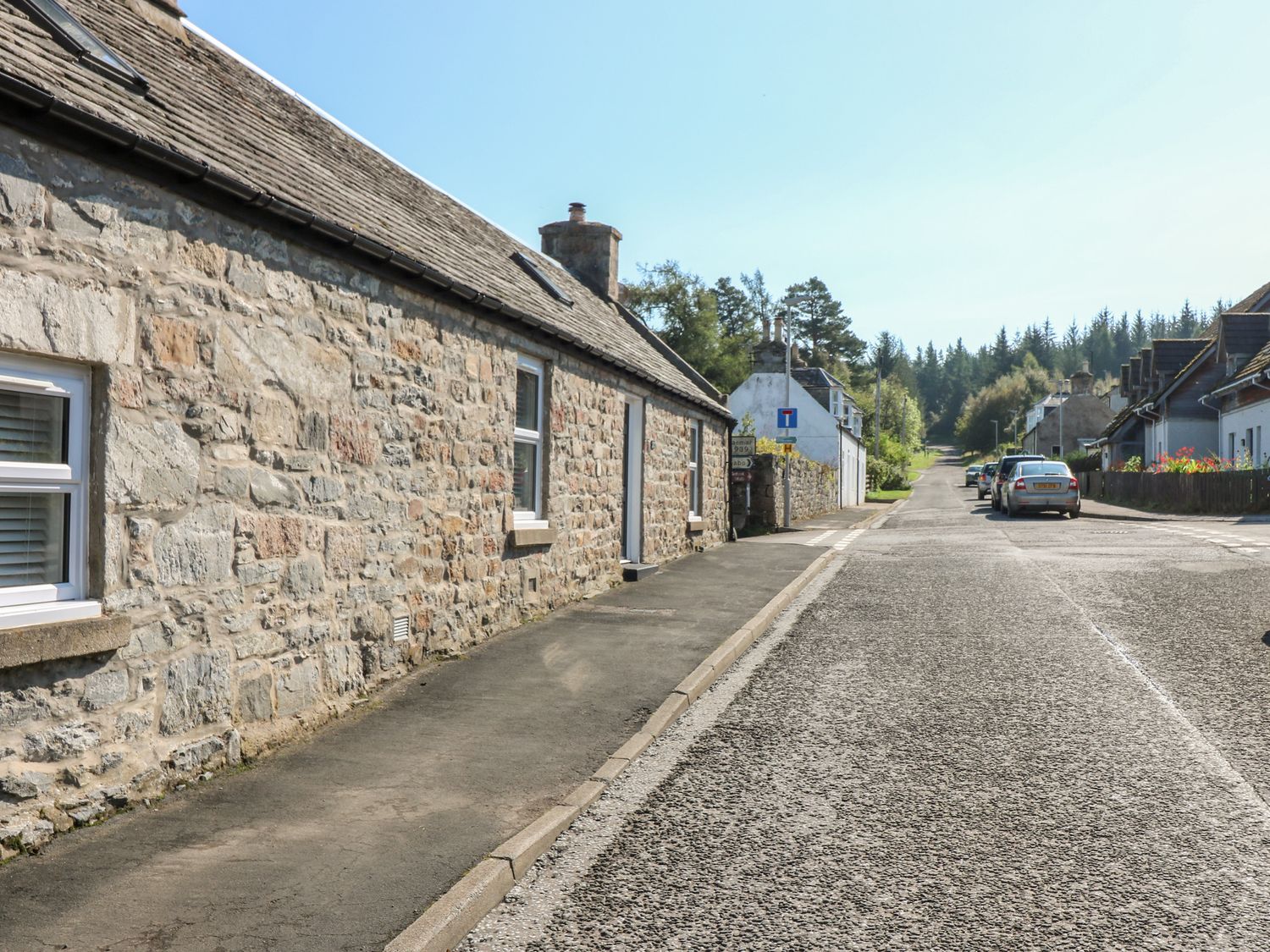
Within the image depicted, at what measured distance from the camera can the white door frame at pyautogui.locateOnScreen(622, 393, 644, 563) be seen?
46.6 feet

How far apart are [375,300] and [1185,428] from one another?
135 ft

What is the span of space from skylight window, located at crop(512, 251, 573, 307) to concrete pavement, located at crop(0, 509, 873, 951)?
6.08 meters

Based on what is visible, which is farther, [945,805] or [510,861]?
[945,805]

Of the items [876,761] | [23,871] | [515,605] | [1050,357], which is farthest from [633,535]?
[1050,357]

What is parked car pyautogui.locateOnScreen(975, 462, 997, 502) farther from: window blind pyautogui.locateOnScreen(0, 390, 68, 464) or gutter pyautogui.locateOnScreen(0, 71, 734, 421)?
window blind pyautogui.locateOnScreen(0, 390, 68, 464)

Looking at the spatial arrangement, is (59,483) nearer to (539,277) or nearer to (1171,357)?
(539,277)

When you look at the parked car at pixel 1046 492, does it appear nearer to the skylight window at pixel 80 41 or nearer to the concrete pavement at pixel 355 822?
the concrete pavement at pixel 355 822

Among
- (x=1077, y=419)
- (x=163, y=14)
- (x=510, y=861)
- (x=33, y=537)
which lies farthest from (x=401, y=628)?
(x=1077, y=419)

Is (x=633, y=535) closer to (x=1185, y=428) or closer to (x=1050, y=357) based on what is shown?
(x=1185, y=428)

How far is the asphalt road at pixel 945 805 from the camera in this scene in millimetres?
3793

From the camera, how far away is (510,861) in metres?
4.22

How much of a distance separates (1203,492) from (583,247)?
2094 cm

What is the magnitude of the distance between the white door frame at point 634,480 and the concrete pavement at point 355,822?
573 cm

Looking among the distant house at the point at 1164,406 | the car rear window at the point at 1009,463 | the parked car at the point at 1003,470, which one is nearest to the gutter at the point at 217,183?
the parked car at the point at 1003,470
